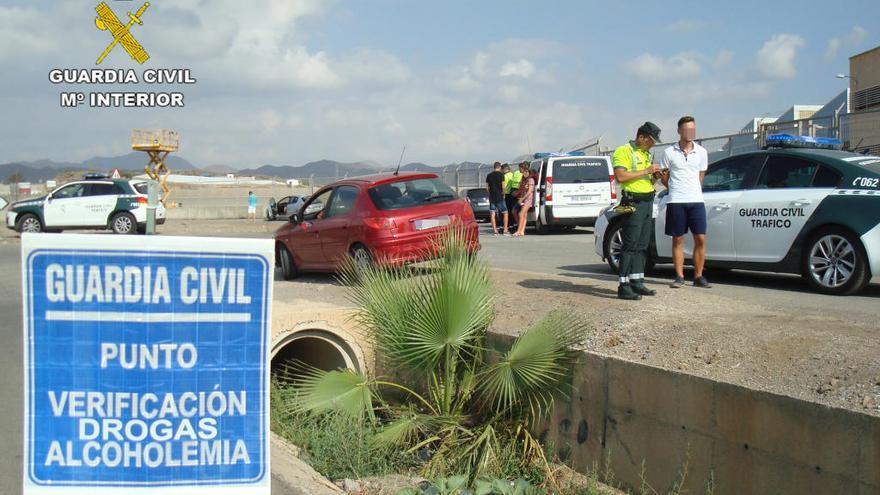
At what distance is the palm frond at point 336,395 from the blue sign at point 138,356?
314 centimetres

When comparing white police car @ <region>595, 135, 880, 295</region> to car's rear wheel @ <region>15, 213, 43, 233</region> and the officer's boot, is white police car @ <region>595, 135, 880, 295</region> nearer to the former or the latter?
the officer's boot

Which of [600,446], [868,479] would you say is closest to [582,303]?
[600,446]

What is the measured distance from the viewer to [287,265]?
38.9 ft

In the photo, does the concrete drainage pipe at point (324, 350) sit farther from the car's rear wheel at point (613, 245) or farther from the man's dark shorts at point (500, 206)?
the man's dark shorts at point (500, 206)

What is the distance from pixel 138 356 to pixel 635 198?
17.2ft

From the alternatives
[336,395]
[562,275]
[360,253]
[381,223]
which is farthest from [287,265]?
[336,395]

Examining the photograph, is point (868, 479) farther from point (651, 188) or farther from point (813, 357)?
point (651, 188)

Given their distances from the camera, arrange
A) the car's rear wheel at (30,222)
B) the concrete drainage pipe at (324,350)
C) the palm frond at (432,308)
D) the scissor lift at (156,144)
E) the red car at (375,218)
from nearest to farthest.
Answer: the palm frond at (432,308) < the concrete drainage pipe at (324,350) < the red car at (375,218) < the car's rear wheel at (30,222) < the scissor lift at (156,144)

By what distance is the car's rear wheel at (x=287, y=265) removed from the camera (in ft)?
38.7

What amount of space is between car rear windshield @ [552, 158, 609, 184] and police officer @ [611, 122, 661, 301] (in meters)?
10.7

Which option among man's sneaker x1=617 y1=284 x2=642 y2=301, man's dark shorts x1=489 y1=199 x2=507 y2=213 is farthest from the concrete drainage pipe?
man's dark shorts x1=489 y1=199 x2=507 y2=213

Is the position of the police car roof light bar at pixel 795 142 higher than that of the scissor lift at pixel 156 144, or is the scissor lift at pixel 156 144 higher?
the scissor lift at pixel 156 144

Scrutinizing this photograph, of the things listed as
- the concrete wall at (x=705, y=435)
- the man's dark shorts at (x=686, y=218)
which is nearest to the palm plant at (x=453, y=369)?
the concrete wall at (x=705, y=435)

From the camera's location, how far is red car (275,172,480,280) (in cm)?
982
